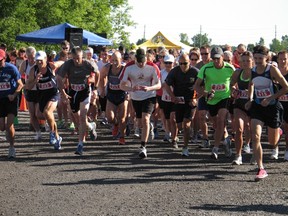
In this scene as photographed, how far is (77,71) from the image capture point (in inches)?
477

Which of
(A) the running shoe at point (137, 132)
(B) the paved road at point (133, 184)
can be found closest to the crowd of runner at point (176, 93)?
(B) the paved road at point (133, 184)

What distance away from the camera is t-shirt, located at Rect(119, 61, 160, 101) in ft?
38.4

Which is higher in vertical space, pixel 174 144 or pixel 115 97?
pixel 115 97

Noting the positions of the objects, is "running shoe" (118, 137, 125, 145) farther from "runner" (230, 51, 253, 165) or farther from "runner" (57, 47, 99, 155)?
"runner" (230, 51, 253, 165)

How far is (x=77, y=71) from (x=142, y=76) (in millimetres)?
1313

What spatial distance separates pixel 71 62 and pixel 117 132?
3.04 m

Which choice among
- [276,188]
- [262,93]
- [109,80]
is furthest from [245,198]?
[109,80]

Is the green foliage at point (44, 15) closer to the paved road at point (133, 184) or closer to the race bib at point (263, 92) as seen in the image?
the paved road at point (133, 184)

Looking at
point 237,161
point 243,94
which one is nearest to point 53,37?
point 243,94

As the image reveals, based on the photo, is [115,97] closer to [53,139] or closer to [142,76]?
[53,139]

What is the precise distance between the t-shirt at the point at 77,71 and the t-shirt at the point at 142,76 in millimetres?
759

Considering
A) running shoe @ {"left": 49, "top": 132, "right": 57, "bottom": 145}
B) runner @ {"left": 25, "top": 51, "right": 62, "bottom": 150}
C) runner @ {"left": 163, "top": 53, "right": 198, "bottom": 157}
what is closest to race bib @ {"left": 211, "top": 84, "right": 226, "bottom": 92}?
runner @ {"left": 163, "top": 53, "right": 198, "bottom": 157}

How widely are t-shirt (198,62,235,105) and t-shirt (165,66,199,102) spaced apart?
0.69 meters

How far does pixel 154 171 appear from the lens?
10141mm
